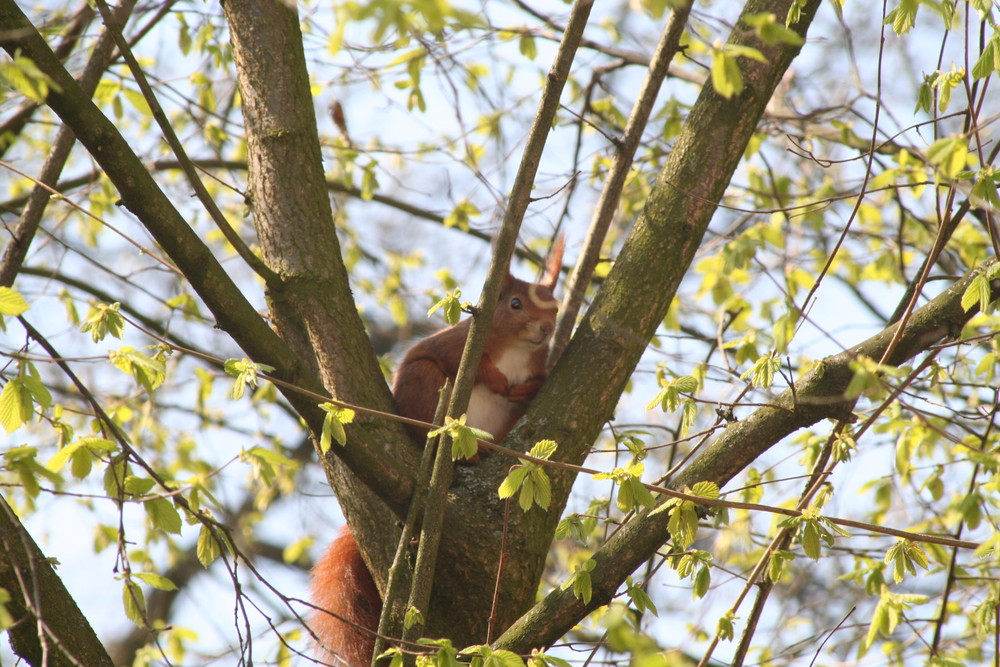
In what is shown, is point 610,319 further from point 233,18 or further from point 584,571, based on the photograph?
point 233,18

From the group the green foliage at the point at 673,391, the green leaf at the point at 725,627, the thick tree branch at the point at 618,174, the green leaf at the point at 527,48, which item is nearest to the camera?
the green leaf at the point at 725,627

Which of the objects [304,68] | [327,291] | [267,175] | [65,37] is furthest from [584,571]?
[65,37]

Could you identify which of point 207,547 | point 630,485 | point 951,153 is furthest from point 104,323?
point 951,153

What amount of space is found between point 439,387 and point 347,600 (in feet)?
2.75

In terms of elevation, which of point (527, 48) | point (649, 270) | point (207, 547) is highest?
point (527, 48)

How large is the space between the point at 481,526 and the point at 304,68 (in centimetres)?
130

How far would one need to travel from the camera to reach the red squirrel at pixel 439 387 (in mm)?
2594

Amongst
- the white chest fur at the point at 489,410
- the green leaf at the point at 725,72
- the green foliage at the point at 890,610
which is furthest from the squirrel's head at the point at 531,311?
the green leaf at the point at 725,72

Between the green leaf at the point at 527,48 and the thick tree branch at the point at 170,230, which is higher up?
the green leaf at the point at 527,48

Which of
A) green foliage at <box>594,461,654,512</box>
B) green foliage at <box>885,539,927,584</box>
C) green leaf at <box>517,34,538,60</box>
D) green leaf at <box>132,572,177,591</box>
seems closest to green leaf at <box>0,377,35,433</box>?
green leaf at <box>132,572,177,591</box>

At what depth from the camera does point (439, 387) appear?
314 cm

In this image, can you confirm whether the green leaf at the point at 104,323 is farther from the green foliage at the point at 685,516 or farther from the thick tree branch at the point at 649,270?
the green foliage at the point at 685,516

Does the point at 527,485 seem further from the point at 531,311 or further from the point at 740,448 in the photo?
the point at 531,311

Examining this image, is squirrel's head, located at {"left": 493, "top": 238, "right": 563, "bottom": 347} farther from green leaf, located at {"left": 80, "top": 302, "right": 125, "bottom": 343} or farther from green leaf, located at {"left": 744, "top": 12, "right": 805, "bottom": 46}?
green leaf, located at {"left": 744, "top": 12, "right": 805, "bottom": 46}
